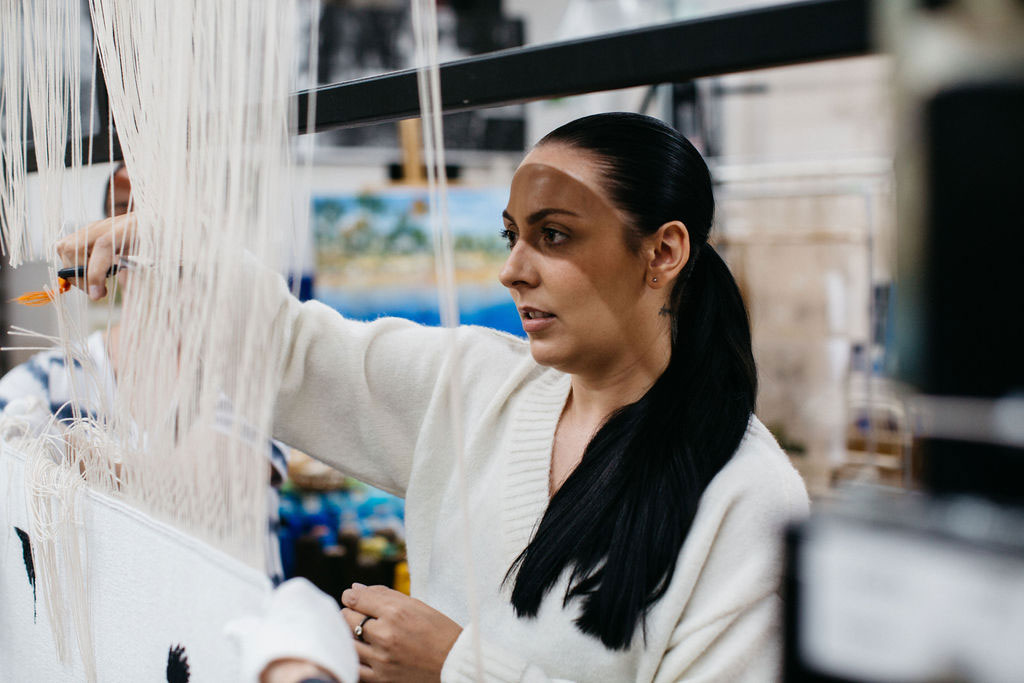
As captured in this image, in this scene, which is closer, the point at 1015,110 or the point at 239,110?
the point at 1015,110

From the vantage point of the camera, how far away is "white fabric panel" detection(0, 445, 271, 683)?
65cm

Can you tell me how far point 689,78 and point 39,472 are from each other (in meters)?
0.81

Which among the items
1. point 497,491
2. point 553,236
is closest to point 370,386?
point 497,491

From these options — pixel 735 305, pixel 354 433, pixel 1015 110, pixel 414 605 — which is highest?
pixel 1015 110

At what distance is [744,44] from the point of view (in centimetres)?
54

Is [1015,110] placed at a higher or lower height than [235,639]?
higher

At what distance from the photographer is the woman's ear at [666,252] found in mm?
1040

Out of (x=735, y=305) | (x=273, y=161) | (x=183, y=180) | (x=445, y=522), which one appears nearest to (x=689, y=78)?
(x=273, y=161)

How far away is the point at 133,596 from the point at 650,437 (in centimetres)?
60

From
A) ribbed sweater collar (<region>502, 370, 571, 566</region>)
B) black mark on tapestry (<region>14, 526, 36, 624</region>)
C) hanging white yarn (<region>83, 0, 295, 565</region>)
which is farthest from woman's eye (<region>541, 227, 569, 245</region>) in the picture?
black mark on tapestry (<region>14, 526, 36, 624</region>)

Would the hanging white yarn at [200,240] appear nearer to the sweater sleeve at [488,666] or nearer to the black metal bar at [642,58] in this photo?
the black metal bar at [642,58]

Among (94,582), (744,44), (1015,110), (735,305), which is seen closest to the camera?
(1015,110)

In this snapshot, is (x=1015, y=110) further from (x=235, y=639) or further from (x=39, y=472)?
(x=39, y=472)

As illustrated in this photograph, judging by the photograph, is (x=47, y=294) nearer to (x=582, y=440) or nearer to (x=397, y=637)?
(x=397, y=637)
